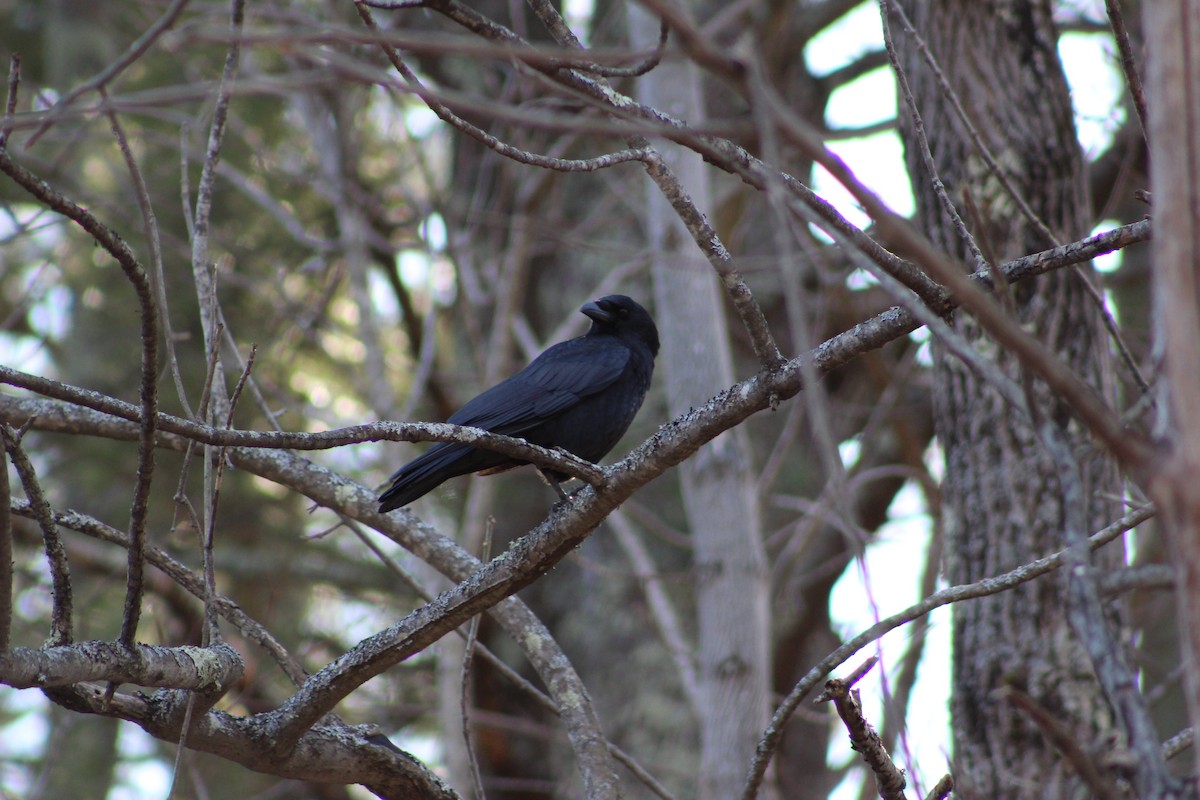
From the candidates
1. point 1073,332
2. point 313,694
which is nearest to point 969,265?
point 1073,332

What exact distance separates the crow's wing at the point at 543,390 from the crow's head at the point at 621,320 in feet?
1.99

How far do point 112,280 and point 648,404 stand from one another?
4642 mm

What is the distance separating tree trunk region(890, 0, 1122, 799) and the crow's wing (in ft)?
4.88

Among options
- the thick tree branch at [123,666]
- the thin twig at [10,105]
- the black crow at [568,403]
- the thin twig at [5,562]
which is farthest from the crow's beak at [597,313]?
the thin twig at [5,562]

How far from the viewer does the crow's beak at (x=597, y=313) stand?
19.8 feet

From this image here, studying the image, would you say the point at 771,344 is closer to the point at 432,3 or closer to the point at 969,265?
the point at 432,3

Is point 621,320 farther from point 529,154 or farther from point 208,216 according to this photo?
point 529,154

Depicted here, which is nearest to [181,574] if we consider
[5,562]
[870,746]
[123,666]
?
[123,666]

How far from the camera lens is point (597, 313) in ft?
19.8

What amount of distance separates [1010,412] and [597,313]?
2280mm

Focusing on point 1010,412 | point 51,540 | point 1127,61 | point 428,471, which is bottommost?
point 51,540

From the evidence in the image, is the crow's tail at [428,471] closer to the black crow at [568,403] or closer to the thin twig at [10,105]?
the black crow at [568,403]

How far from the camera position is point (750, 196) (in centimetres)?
887

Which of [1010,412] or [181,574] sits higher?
[1010,412]
